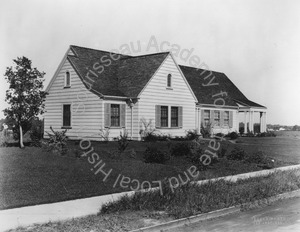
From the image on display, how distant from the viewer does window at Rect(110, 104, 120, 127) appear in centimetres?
2239

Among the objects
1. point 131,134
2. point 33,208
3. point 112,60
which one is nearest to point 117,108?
point 131,134

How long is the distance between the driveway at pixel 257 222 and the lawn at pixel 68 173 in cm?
342

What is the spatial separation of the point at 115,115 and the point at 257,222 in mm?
15722

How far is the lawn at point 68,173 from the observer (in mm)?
9336

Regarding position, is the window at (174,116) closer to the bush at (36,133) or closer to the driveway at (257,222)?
the bush at (36,133)

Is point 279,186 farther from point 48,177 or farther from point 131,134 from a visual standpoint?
point 131,134

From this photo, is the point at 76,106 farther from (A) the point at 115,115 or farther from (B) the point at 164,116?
(B) the point at 164,116

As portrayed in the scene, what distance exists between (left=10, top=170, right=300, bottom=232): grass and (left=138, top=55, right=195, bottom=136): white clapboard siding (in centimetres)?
1232

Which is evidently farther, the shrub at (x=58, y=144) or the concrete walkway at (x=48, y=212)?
the shrub at (x=58, y=144)

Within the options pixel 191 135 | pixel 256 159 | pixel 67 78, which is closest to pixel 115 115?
pixel 67 78

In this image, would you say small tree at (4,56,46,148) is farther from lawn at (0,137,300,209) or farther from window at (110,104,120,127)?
window at (110,104,120,127)

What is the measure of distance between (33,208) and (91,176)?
3.83 m

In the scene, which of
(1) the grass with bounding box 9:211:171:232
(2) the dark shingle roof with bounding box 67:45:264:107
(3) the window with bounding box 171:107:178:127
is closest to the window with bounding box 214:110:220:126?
(2) the dark shingle roof with bounding box 67:45:264:107

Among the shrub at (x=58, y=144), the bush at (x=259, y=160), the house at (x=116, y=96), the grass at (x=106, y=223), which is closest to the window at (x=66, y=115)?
the house at (x=116, y=96)
